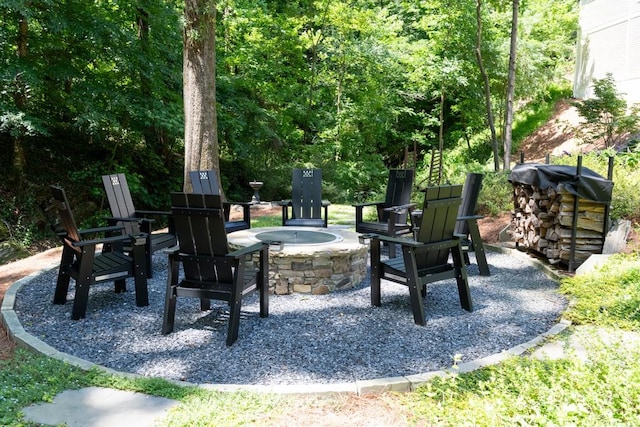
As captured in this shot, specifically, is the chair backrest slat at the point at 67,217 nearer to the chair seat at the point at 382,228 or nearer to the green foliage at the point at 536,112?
the chair seat at the point at 382,228

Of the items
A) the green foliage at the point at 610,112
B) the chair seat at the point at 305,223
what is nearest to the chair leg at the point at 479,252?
the chair seat at the point at 305,223

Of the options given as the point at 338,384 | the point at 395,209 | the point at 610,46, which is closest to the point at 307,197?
the point at 395,209

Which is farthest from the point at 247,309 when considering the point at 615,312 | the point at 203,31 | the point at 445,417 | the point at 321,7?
the point at 321,7

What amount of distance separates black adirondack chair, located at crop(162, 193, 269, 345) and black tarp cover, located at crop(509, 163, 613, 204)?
11.1 ft

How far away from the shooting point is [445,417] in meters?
2.07

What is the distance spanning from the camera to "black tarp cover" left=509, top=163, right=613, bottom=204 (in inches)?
191

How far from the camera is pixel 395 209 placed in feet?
18.6

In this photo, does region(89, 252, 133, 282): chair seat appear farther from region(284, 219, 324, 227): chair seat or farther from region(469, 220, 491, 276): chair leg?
region(469, 220, 491, 276): chair leg

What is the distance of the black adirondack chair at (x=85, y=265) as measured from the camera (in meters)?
3.75

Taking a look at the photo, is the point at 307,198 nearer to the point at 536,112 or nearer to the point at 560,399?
the point at 560,399

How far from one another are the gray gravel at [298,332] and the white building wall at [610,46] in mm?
12037

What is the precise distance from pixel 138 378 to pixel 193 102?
482 cm

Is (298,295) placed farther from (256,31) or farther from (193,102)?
(256,31)

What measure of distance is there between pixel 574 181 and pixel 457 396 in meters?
3.33
